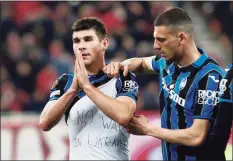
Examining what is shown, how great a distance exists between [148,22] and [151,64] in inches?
234

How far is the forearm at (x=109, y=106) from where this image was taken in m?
4.38

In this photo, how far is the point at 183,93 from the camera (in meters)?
4.48

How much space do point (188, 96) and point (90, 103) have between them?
780 millimetres

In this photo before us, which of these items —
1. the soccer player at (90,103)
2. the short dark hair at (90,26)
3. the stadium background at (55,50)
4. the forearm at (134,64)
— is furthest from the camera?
the stadium background at (55,50)

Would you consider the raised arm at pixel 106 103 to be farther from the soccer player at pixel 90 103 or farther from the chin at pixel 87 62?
the chin at pixel 87 62

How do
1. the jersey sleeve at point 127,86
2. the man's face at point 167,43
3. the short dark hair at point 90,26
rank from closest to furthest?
the man's face at point 167,43
the jersey sleeve at point 127,86
the short dark hair at point 90,26

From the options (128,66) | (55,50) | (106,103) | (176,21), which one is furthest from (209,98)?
(55,50)

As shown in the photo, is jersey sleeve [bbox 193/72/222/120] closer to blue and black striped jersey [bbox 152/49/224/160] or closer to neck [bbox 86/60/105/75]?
blue and black striped jersey [bbox 152/49/224/160]

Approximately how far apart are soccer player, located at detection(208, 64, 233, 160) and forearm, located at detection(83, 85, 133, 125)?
0.63 m

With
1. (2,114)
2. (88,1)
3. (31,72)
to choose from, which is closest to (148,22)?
(88,1)

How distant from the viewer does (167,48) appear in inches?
175

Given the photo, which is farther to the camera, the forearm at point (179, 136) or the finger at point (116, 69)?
the finger at point (116, 69)

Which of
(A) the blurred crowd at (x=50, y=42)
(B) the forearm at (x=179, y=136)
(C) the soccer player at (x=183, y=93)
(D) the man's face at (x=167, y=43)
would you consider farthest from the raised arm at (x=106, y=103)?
(A) the blurred crowd at (x=50, y=42)

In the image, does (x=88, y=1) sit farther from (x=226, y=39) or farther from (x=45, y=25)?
(x=226, y=39)
